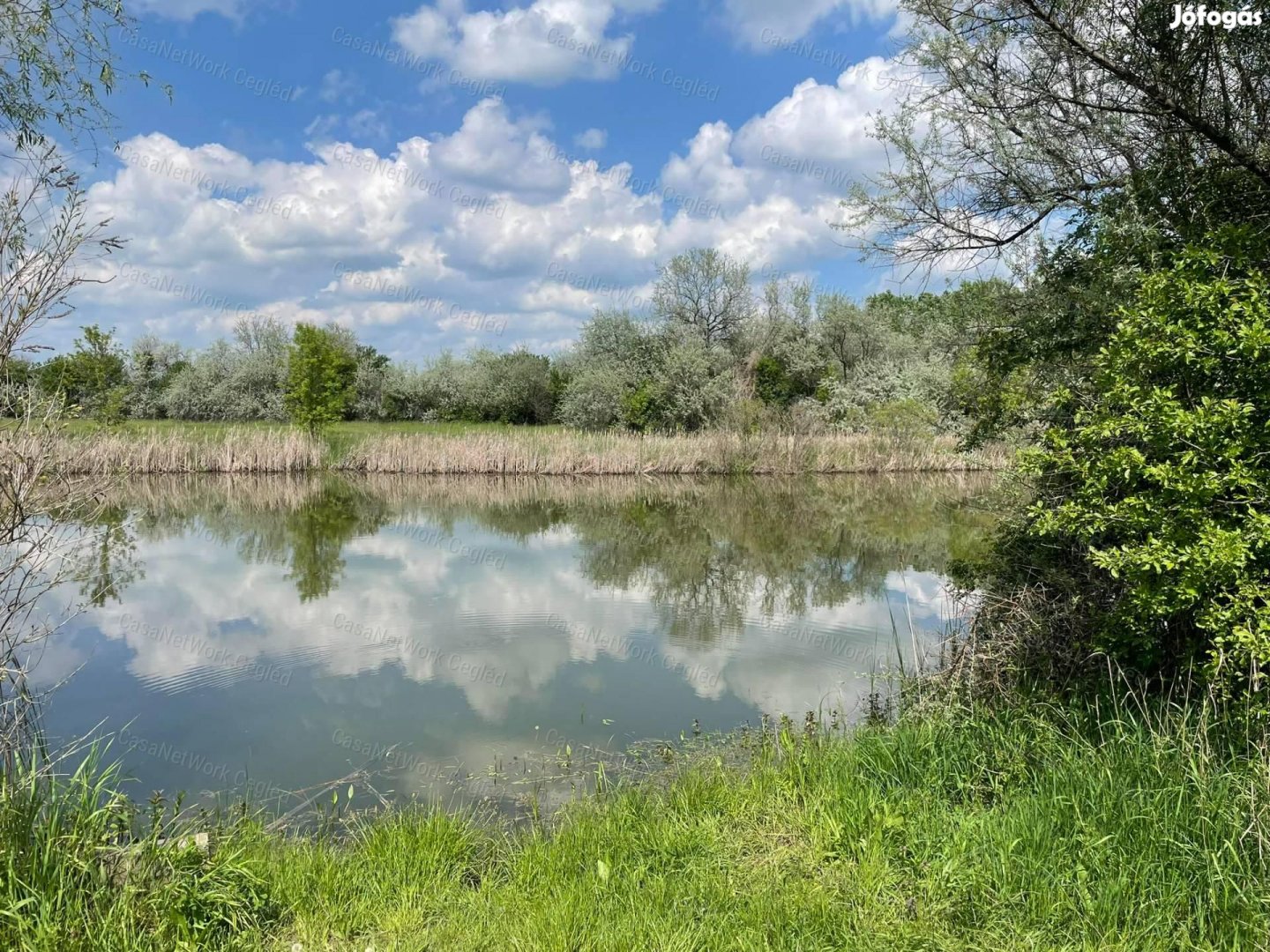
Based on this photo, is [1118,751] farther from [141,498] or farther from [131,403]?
[131,403]

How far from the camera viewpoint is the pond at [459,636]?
5898 millimetres

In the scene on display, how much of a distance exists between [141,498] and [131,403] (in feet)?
93.6

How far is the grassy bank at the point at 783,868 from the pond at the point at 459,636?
1.36 meters

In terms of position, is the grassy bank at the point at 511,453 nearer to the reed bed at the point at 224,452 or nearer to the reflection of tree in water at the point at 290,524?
the reed bed at the point at 224,452

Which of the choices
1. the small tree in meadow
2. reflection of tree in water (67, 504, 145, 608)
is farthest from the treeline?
reflection of tree in water (67, 504, 145, 608)

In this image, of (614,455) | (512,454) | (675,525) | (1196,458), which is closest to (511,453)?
(512,454)

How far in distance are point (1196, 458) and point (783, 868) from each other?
274cm

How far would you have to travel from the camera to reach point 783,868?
11.5 ft

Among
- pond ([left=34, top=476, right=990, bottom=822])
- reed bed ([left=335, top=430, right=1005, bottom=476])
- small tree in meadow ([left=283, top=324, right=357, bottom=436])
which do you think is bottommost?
pond ([left=34, top=476, right=990, bottom=822])

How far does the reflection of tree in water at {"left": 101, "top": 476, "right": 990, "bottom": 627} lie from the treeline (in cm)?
496

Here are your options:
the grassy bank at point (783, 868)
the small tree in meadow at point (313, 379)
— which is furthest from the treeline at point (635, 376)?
the grassy bank at point (783, 868)

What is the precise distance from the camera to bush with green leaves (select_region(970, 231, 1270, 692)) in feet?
11.5

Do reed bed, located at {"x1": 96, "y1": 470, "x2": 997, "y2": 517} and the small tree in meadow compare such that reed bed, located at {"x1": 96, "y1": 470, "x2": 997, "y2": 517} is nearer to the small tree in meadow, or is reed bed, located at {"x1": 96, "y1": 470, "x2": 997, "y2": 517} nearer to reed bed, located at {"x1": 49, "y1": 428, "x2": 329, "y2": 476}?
reed bed, located at {"x1": 49, "y1": 428, "x2": 329, "y2": 476}

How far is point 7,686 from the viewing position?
23.6ft
